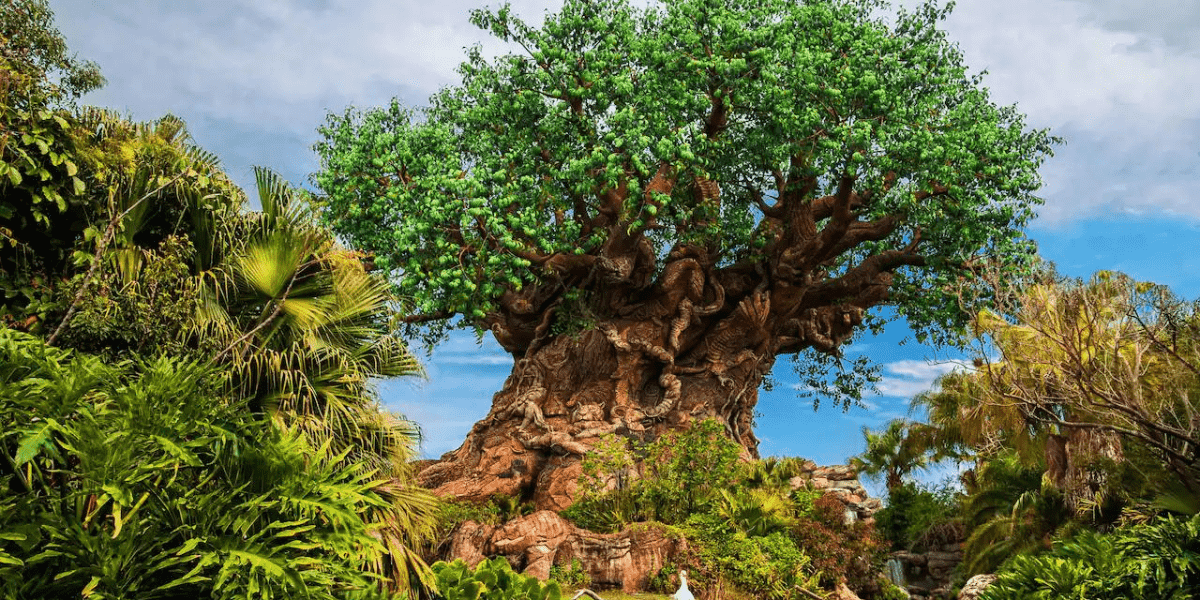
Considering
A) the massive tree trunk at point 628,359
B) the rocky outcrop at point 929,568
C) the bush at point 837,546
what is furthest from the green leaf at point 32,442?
the rocky outcrop at point 929,568

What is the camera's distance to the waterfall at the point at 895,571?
19.8 metres

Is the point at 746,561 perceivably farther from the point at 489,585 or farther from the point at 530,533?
the point at 489,585

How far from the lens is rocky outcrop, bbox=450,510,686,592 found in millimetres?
12836

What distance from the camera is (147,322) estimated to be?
8234 millimetres

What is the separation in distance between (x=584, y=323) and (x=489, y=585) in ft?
37.4

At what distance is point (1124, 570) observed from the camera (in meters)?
8.60

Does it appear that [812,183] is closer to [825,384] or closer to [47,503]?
[825,384]

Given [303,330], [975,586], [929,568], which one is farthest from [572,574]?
[929,568]

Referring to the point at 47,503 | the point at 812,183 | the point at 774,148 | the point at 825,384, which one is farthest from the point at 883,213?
the point at 47,503

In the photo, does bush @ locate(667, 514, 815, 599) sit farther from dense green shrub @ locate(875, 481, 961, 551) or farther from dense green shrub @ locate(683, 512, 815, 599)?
dense green shrub @ locate(875, 481, 961, 551)

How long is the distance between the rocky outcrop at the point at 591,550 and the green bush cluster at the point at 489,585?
21.8 feet

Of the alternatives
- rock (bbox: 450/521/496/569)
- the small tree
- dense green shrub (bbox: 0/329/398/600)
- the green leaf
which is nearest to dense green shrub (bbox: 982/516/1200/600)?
the small tree

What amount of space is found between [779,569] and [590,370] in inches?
264

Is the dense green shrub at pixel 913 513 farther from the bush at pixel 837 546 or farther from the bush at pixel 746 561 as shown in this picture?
the bush at pixel 746 561
